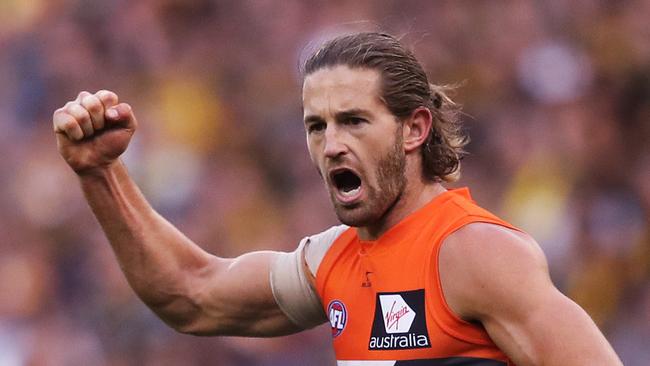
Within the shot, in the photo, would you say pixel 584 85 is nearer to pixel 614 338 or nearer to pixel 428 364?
pixel 614 338

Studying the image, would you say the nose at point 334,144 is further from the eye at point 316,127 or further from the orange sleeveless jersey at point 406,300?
the orange sleeveless jersey at point 406,300

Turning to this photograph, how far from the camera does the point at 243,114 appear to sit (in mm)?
8508

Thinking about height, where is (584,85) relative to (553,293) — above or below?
above

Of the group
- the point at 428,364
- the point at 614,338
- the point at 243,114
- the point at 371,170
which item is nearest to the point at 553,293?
the point at 428,364

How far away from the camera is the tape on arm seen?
4824mm

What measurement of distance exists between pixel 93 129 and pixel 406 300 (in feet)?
4.34

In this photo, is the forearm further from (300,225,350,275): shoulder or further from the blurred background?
the blurred background

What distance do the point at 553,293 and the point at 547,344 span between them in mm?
163

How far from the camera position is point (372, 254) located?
4445 mm

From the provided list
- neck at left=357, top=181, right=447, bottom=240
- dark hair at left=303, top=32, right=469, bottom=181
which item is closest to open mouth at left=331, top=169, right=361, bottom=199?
neck at left=357, top=181, right=447, bottom=240

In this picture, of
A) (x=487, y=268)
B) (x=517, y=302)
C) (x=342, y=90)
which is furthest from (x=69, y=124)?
(x=517, y=302)

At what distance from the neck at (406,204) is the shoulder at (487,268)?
1.08ft

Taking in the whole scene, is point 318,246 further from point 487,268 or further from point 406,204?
point 487,268

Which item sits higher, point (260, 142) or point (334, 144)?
point (260, 142)
